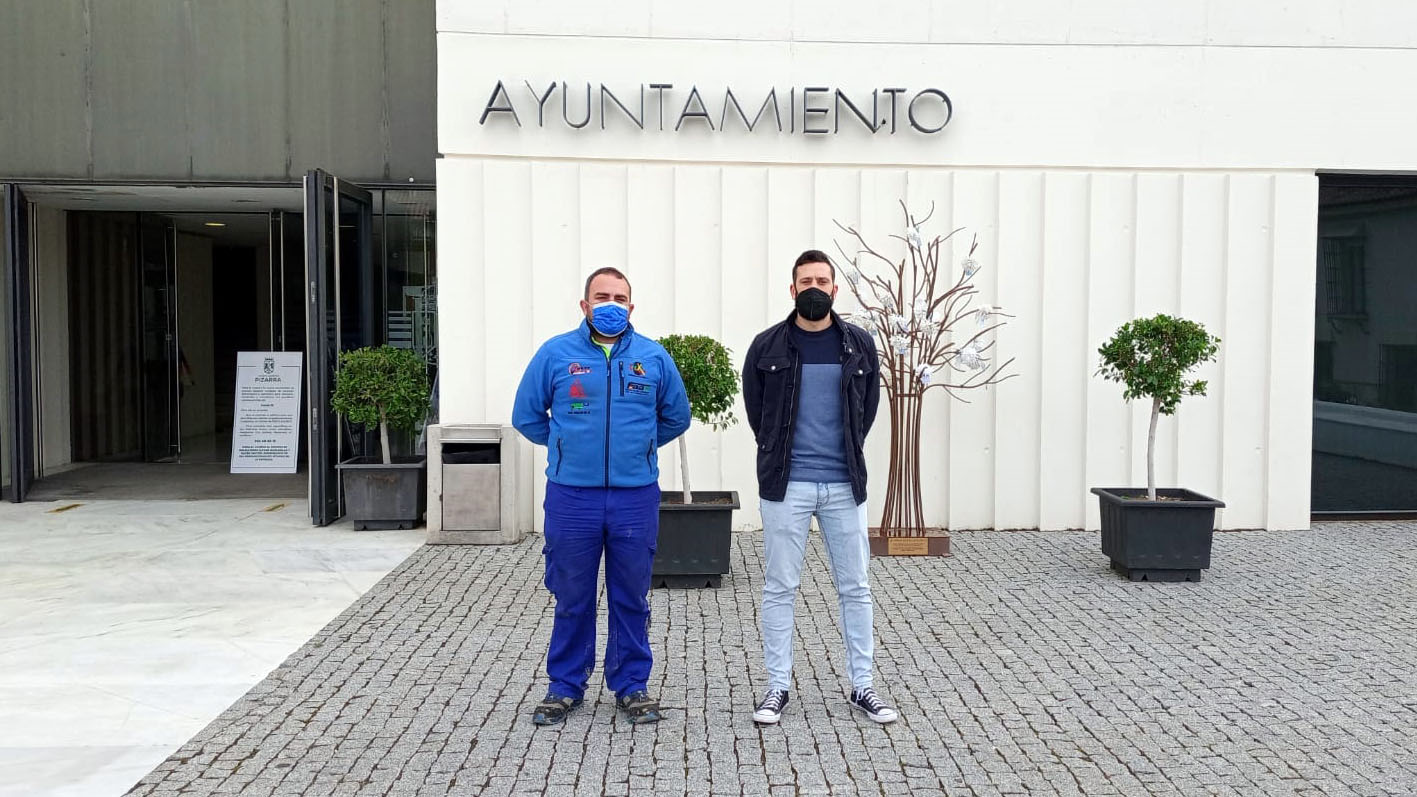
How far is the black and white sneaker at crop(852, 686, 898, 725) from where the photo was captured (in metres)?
5.05

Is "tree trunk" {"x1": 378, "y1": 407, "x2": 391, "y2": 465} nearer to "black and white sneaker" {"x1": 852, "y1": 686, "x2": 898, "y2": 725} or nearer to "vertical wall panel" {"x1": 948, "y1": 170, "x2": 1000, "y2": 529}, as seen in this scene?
"vertical wall panel" {"x1": 948, "y1": 170, "x2": 1000, "y2": 529}

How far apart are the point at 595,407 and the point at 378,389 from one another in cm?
517

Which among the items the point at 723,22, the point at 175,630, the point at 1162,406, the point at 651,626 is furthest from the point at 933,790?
the point at 723,22

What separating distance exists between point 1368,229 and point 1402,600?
13.0ft

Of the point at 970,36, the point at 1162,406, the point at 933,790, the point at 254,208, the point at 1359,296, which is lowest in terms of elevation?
the point at 933,790

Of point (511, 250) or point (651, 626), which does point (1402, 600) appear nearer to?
point (651, 626)

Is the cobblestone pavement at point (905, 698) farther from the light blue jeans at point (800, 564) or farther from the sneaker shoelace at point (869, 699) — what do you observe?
the light blue jeans at point (800, 564)

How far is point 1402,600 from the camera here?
24.4ft

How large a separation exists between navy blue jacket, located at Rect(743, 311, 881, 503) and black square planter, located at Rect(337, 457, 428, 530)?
5.21 metres

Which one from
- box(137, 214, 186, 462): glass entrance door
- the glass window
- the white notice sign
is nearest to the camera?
the glass window

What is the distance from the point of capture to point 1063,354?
32.3 feet

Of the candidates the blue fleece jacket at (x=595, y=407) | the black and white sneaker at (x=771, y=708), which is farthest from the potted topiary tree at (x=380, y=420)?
the black and white sneaker at (x=771, y=708)

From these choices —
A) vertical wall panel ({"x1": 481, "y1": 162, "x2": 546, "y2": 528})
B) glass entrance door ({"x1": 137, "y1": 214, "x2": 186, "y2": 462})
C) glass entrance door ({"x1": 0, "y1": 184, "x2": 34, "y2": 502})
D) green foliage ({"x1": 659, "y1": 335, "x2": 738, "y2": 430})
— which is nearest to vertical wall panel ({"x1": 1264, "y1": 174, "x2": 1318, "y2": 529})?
green foliage ({"x1": 659, "y1": 335, "x2": 738, "y2": 430})

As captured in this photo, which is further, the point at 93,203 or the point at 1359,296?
the point at 93,203
